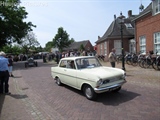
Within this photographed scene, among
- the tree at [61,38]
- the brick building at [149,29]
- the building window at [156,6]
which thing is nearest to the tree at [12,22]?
the tree at [61,38]

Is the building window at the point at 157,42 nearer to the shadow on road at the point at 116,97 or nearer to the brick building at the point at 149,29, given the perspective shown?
the brick building at the point at 149,29

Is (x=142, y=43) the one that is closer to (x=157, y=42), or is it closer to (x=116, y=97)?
(x=157, y=42)

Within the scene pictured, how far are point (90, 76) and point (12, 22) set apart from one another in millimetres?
25093

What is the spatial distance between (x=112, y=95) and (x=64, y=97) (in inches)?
77.4

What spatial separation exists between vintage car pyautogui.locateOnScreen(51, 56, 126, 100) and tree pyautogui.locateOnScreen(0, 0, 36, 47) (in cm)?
2235

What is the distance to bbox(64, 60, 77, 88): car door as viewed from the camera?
6175 mm

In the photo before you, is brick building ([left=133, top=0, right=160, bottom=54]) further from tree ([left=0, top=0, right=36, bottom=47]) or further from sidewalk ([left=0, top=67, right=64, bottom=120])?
tree ([left=0, top=0, right=36, bottom=47])

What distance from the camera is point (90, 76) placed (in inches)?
208

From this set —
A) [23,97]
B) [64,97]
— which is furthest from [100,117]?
[23,97]

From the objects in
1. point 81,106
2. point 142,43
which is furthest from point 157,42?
point 81,106

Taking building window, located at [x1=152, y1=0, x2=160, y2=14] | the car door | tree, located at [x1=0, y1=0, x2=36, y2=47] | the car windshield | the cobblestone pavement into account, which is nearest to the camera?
the cobblestone pavement

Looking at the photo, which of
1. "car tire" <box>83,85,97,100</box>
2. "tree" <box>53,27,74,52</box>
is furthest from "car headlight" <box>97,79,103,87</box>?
"tree" <box>53,27,74,52</box>

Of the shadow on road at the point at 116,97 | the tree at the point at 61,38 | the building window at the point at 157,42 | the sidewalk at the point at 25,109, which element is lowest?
the sidewalk at the point at 25,109

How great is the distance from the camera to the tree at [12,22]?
2514 centimetres
